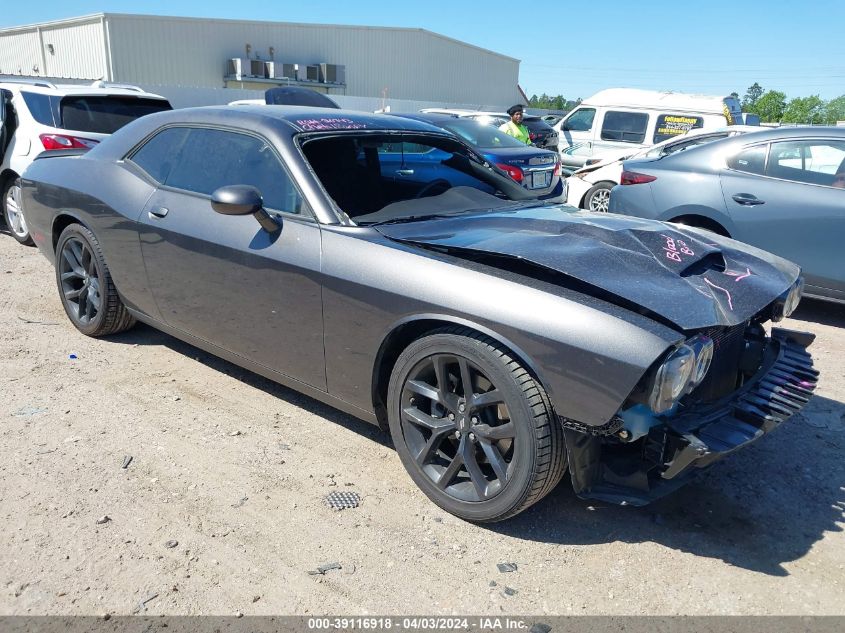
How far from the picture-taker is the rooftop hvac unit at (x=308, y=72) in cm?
3676

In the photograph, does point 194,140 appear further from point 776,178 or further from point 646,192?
point 776,178

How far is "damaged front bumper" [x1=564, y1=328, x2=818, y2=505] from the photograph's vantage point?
95.8 inches

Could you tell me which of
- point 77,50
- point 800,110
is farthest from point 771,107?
point 77,50

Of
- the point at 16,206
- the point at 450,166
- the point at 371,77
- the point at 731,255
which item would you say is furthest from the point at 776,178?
the point at 371,77

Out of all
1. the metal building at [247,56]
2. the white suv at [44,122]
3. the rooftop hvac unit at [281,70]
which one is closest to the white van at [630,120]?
the white suv at [44,122]

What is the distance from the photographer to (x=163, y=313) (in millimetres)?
3990

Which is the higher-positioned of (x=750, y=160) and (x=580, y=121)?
(x=580, y=121)

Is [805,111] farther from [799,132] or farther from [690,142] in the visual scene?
[799,132]

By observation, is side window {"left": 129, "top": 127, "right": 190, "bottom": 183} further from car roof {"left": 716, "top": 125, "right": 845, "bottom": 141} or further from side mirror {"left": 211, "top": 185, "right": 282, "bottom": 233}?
car roof {"left": 716, "top": 125, "right": 845, "bottom": 141}

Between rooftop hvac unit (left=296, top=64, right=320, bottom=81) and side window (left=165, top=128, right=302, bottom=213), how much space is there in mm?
35192

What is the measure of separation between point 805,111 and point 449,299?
40.9m

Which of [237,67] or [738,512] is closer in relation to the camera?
[738,512]

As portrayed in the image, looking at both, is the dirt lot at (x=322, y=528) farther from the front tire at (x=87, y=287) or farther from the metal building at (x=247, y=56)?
the metal building at (x=247, y=56)

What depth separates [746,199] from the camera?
5.52 metres
